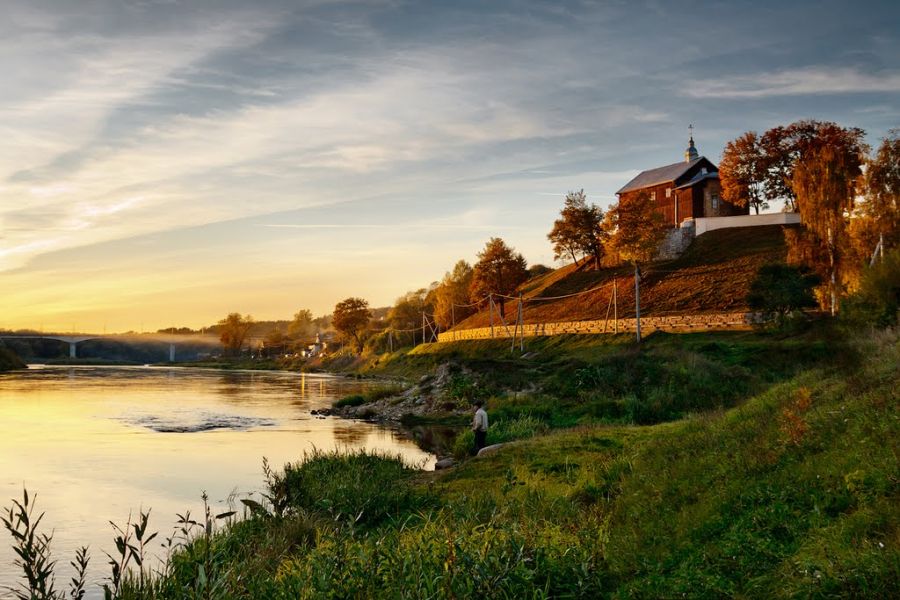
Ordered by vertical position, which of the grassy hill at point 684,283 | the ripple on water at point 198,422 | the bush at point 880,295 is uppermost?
the grassy hill at point 684,283

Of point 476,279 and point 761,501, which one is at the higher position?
point 476,279

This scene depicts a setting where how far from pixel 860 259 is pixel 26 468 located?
5068 cm

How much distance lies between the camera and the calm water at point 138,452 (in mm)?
18141

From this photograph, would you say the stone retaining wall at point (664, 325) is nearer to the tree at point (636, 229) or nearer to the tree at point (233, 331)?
the tree at point (636, 229)

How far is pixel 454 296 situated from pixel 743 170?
147 ft

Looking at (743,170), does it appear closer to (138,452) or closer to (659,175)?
(659,175)

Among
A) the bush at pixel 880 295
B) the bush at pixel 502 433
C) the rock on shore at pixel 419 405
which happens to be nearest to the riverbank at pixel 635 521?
the bush at pixel 502 433

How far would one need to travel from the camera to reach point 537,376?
4403 cm

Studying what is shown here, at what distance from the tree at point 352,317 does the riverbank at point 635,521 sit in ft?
371

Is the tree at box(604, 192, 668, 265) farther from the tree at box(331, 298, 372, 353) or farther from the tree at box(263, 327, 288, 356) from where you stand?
the tree at box(263, 327, 288, 356)

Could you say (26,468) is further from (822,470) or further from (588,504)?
(822,470)

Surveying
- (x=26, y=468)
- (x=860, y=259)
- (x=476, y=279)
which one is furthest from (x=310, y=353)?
(x=26, y=468)

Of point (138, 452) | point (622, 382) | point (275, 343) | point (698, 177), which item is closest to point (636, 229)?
point (698, 177)

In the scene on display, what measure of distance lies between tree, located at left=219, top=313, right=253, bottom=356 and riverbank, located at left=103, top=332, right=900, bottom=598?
17769 cm
